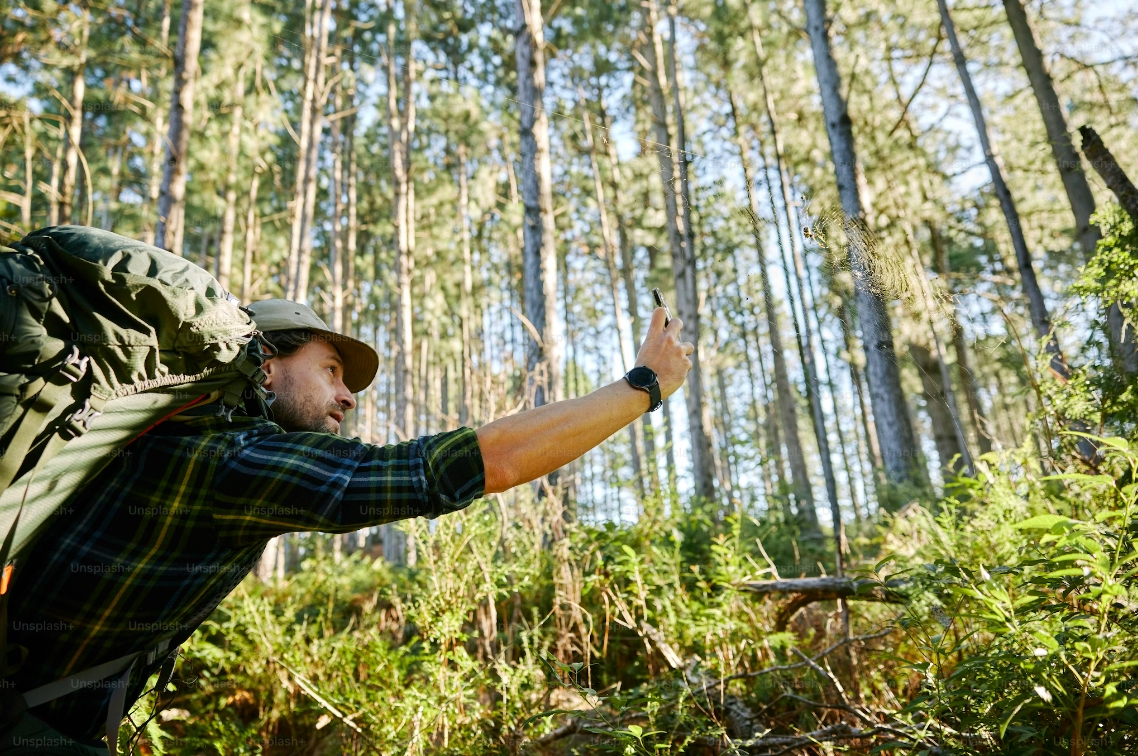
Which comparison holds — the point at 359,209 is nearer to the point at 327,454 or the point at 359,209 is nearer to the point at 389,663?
the point at 389,663

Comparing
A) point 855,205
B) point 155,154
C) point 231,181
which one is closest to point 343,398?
point 855,205

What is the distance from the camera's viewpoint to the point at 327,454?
4.58 ft

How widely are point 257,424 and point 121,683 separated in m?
0.63

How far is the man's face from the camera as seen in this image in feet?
6.23

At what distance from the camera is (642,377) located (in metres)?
1.61

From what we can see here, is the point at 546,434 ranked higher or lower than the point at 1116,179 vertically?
lower

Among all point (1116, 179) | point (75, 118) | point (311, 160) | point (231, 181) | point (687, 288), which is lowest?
point (1116, 179)

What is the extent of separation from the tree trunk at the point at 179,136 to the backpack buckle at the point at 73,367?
5.61 m

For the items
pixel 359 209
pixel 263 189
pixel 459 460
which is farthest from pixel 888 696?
pixel 359 209

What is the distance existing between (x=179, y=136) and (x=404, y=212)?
26.2 feet

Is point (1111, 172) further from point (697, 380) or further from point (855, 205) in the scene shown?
point (697, 380)

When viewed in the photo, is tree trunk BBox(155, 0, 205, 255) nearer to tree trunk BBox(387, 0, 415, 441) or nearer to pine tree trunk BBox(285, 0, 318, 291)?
pine tree trunk BBox(285, 0, 318, 291)

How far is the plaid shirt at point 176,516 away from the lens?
135 centimetres

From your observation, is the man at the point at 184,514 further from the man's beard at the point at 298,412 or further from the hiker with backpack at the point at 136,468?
the man's beard at the point at 298,412
